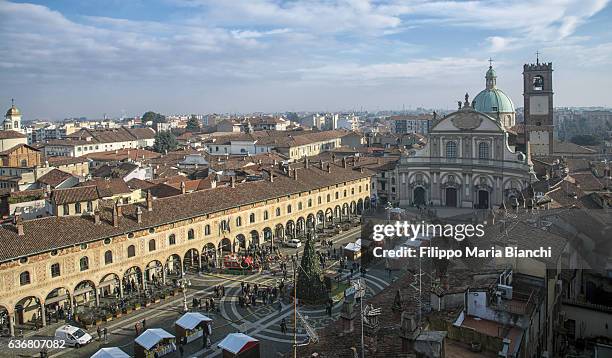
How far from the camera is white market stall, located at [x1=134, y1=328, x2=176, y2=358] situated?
27.3 m

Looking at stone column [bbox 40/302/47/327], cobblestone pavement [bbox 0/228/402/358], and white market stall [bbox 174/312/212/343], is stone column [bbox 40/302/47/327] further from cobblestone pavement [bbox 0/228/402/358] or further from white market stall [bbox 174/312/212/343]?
white market stall [bbox 174/312/212/343]

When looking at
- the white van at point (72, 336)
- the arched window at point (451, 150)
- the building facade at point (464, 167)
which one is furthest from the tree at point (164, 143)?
the white van at point (72, 336)

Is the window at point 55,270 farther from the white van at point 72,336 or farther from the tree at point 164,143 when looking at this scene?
the tree at point 164,143

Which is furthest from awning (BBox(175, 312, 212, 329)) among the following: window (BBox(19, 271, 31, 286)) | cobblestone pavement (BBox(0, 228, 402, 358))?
window (BBox(19, 271, 31, 286))

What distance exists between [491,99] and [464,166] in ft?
52.1

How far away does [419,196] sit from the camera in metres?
67.9

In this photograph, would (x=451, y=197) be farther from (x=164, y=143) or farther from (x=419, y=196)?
(x=164, y=143)

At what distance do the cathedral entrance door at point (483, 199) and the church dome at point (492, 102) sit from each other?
15.5m

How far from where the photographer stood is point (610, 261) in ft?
90.9

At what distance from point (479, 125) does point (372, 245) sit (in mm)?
25171

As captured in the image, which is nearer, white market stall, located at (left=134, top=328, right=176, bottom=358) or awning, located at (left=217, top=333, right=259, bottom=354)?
awning, located at (left=217, top=333, right=259, bottom=354)

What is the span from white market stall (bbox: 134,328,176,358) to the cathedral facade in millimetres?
41609

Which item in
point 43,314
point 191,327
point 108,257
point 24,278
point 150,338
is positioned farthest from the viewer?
point 108,257

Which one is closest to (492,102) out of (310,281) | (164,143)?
(310,281)
